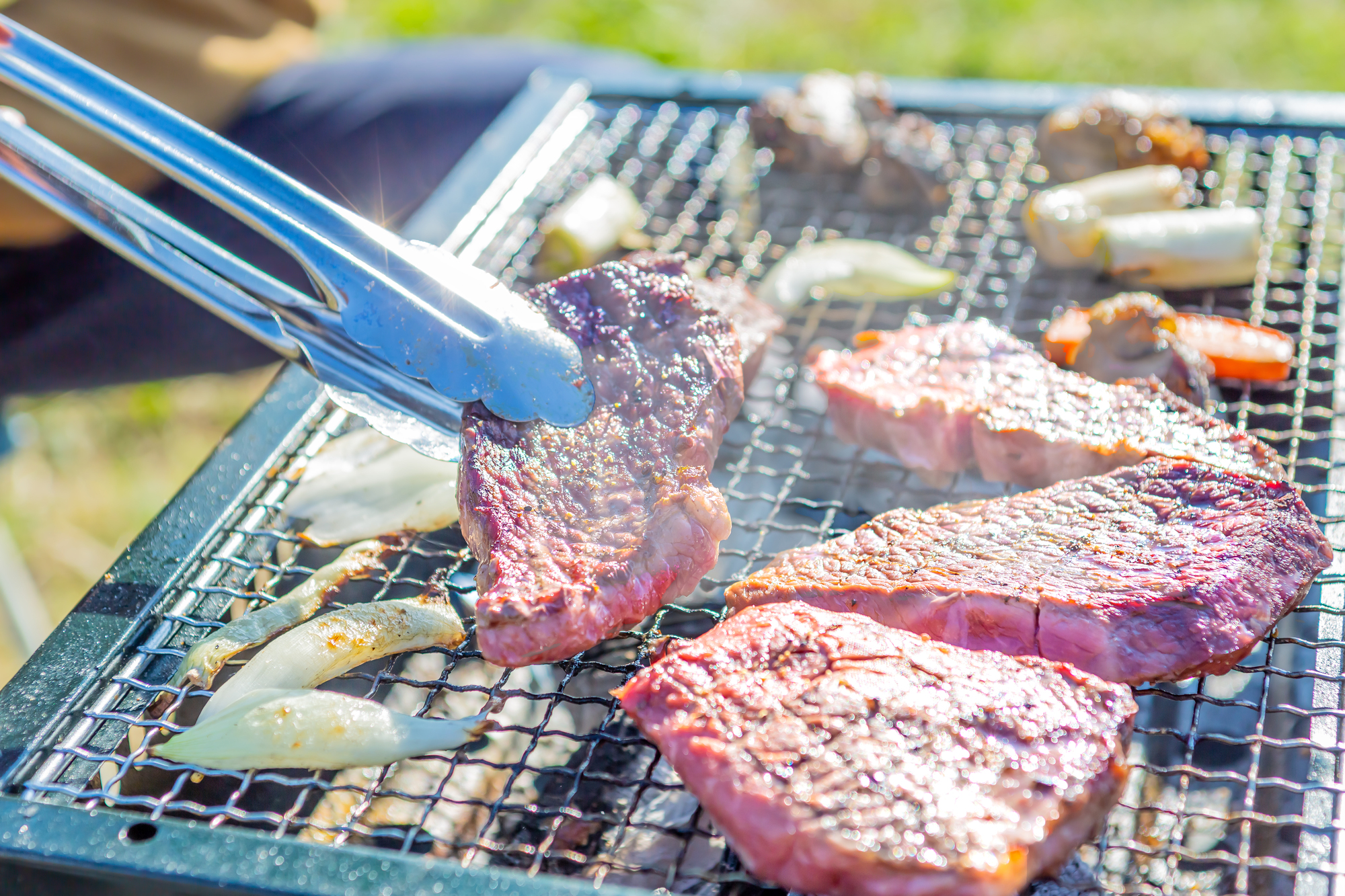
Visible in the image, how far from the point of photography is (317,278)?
2102 millimetres

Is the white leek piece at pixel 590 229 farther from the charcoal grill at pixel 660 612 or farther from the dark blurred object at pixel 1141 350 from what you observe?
the dark blurred object at pixel 1141 350

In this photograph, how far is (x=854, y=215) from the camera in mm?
3594

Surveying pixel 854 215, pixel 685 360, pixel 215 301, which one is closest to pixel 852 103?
pixel 854 215

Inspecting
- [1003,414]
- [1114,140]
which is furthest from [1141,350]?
[1114,140]

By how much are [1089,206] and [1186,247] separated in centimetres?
32

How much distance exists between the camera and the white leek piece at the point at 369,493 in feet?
8.04

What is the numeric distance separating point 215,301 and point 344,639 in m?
0.79

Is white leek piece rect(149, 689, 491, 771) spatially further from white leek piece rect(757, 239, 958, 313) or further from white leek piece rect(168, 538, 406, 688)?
white leek piece rect(757, 239, 958, 313)

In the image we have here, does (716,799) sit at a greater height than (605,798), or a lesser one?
greater

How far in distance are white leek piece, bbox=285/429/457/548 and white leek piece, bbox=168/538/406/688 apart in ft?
0.20

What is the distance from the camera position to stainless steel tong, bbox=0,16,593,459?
82.5 inches

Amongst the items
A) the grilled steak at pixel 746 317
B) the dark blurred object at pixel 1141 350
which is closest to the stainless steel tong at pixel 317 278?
the grilled steak at pixel 746 317

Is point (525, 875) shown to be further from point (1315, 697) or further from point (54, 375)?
point (54, 375)

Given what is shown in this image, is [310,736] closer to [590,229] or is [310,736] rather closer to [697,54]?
[590,229]
